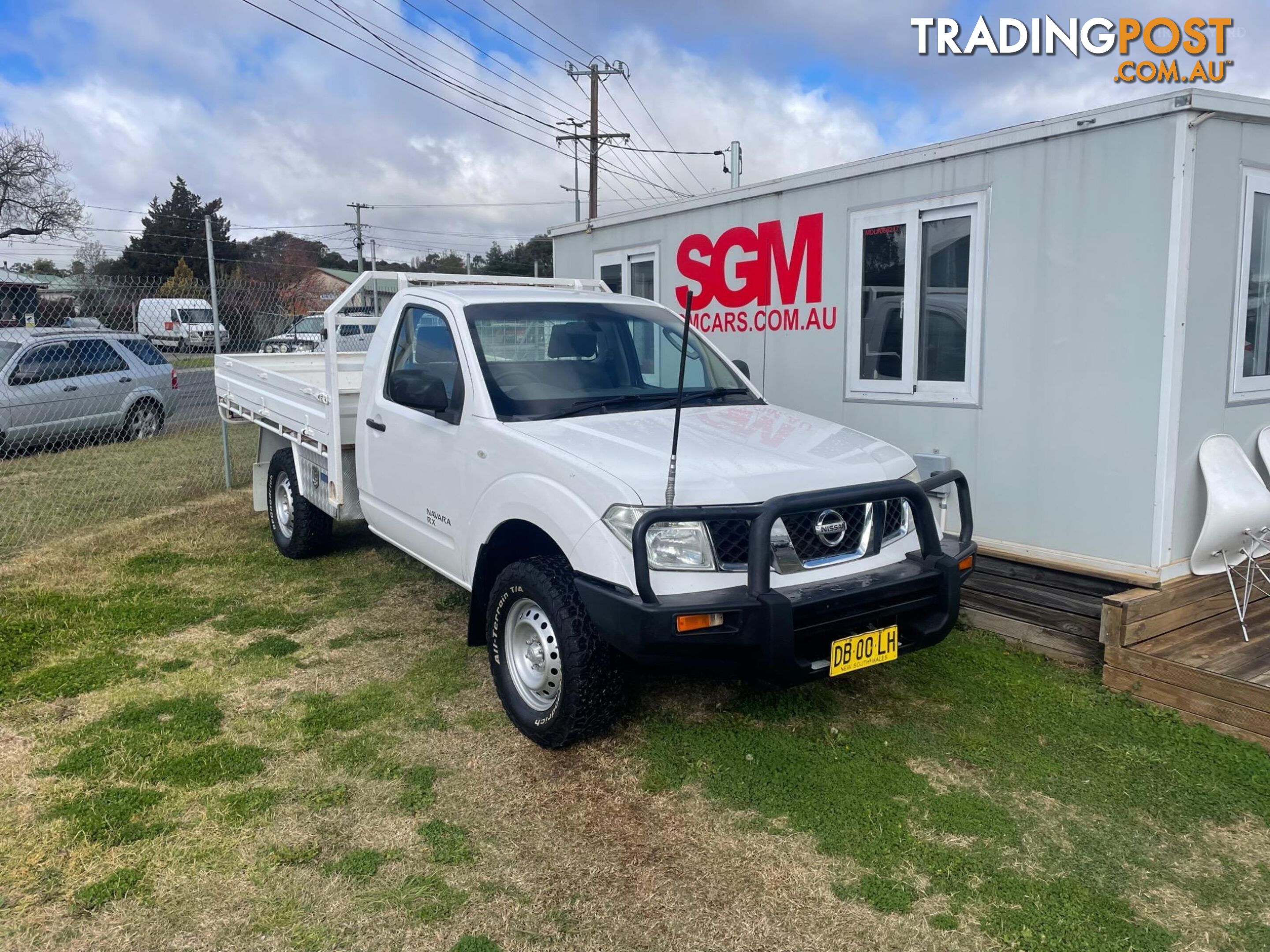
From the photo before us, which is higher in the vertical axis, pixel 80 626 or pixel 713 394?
pixel 713 394

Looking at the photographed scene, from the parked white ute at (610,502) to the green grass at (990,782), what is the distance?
543 millimetres

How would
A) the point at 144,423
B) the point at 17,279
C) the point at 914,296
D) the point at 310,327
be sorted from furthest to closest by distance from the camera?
the point at 310,327 → the point at 17,279 → the point at 144,423 → the point at 914,296

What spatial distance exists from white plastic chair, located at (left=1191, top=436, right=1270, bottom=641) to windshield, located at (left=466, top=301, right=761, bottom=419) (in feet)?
7.91

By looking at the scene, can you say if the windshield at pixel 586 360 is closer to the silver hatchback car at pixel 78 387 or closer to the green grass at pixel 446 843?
the green grass at pixel 446 843

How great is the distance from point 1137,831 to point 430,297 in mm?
4097

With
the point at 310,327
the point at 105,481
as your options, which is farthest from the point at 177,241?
the point at 105,481

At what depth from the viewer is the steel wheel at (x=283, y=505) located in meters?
6.94

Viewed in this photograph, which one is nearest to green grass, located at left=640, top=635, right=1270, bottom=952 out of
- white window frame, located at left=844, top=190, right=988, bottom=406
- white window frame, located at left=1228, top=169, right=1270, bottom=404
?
white window frame, located at left=844, top=190, right=988, bottom=406

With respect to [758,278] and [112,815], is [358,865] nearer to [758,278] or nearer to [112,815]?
[112,815]

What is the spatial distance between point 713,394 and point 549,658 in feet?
5.72

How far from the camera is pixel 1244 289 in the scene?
500cm

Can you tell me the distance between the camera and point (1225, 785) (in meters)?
3.74

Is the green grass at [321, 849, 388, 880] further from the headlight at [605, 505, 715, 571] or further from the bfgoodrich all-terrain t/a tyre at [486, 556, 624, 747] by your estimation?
the headlight at [605, 505, 715, 571]

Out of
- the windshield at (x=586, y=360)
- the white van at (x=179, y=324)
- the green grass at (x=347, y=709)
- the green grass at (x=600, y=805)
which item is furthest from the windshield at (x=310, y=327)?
the green grass at (x=347, y=709)
